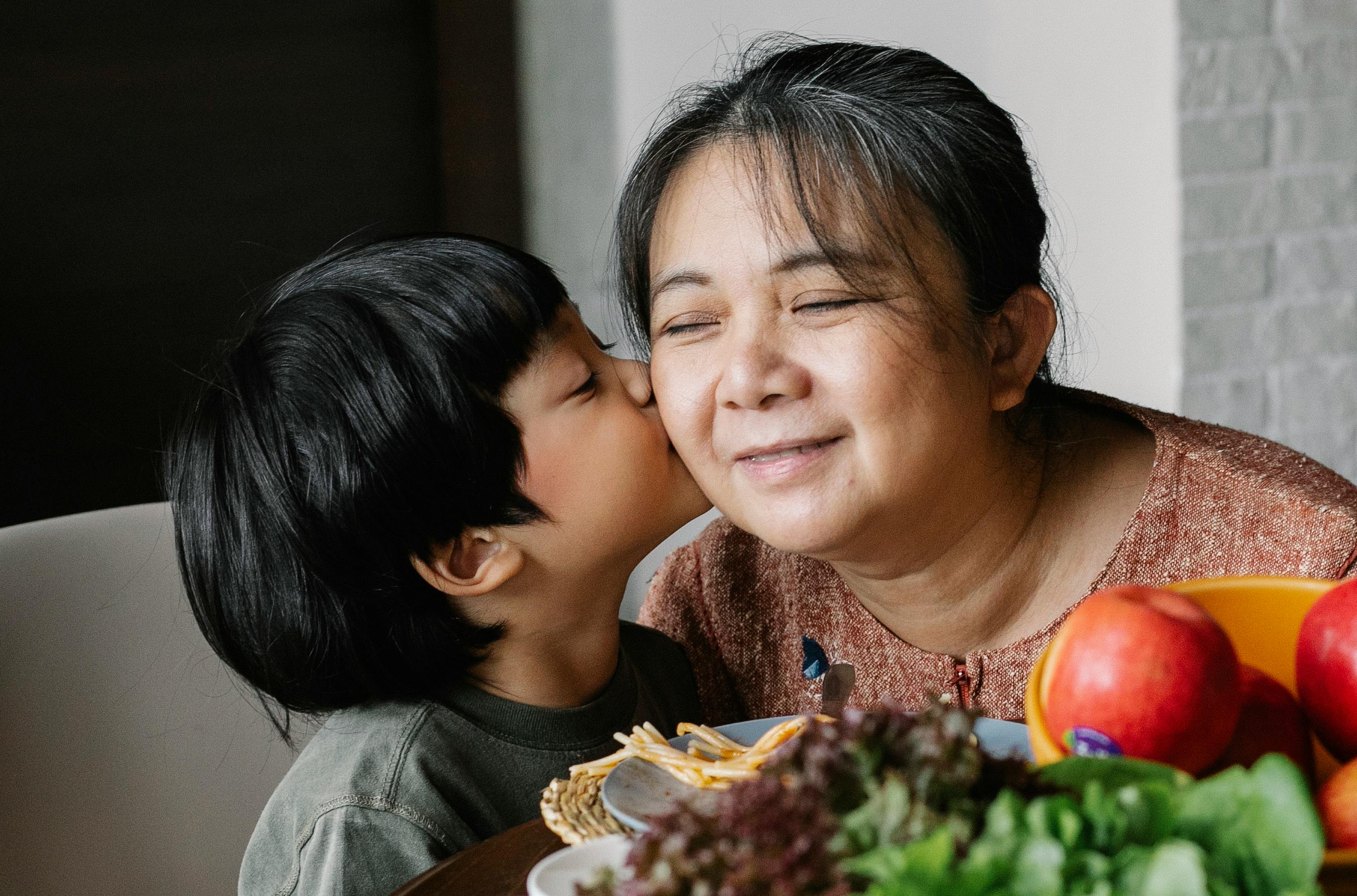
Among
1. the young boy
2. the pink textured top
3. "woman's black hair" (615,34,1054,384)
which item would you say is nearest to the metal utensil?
the pink textured top

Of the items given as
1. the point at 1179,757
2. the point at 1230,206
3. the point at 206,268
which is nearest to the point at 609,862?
the point at 1179,757

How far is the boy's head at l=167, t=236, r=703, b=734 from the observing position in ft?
3.76

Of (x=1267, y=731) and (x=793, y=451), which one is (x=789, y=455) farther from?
(x=1267, y=731)

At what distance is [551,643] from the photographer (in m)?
1.28

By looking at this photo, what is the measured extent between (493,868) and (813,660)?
569mm

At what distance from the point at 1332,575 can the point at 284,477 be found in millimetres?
943

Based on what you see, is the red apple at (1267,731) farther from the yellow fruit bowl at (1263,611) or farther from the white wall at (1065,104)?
the white wall at (1065,104)

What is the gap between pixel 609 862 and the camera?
688mm

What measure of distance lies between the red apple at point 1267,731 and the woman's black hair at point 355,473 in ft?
2.20

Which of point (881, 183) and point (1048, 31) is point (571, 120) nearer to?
point (1048, 31)

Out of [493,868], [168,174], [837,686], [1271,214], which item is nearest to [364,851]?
[493,868]

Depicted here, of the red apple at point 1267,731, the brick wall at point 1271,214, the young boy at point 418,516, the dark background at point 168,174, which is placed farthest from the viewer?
the dark background at point 168,174

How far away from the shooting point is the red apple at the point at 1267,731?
698 millimetres

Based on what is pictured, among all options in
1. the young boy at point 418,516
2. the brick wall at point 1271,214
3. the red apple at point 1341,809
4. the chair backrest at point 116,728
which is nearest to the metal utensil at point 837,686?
the young boy at point 418,516
